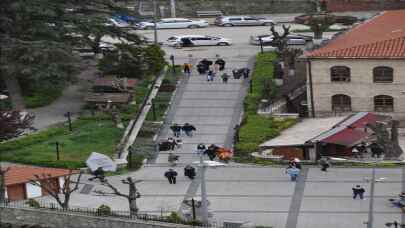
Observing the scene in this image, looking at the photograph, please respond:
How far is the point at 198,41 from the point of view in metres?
107

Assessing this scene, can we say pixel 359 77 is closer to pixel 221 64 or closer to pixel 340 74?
pixel 340 74

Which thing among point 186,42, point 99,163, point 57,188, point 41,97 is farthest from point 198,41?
point 57,188

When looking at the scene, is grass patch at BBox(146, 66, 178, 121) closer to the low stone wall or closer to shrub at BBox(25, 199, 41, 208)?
shrub at BBox(25, 199, 41, 208)


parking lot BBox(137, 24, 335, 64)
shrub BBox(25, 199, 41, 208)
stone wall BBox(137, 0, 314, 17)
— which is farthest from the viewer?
stone wall BBox(137, 0, 314, 17)

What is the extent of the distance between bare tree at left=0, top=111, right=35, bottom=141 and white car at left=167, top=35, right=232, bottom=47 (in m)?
31.1

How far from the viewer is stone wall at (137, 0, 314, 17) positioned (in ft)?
403

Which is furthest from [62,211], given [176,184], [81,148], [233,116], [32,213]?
[233,116]

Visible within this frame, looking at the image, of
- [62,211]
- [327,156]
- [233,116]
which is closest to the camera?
[62,211]

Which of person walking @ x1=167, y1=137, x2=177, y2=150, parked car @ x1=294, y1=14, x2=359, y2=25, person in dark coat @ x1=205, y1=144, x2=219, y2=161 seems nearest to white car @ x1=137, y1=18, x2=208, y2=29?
parked car @ x1=294, y1=14, x2=359, y2=25

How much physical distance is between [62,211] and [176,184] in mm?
9752

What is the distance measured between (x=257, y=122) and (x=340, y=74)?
7664mm

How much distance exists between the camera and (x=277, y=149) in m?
77.6

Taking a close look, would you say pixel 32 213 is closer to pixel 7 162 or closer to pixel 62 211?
pixel 62 211

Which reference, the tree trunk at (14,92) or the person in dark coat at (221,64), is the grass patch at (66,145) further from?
the person in dark coat at (221,64)
